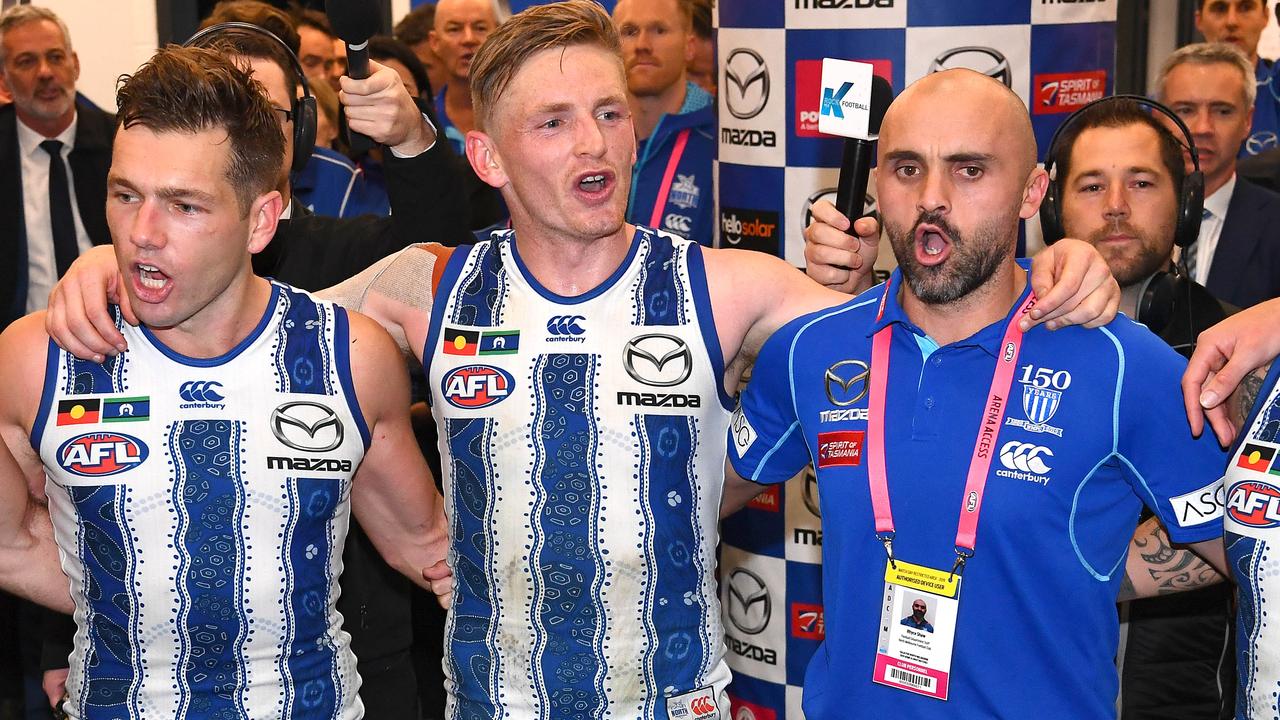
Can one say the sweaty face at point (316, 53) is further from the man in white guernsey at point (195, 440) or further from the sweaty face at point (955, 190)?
the sweaty face at point (955, 190)

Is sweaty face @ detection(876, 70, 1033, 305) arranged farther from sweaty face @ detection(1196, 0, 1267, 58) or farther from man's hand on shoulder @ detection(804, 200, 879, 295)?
sweaty face @ detection(1196, 0, 1267, 58)

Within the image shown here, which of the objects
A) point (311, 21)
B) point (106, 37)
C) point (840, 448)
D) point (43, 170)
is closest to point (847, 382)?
point (840, 448)

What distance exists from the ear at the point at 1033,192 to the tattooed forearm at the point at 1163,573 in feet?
2.45

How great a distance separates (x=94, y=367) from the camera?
2.88m

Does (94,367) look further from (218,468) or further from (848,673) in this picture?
(848,673)

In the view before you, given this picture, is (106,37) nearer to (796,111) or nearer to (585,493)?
(796,111)

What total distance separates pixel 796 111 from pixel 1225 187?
6.12 feet

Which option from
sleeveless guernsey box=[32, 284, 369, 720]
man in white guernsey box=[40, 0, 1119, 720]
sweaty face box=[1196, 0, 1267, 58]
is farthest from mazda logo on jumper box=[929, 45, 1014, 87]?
sweaty face box=[1196, 0, 1267, 58]

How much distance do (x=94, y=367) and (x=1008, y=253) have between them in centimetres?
173

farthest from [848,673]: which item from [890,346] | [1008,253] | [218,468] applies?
[218,468]

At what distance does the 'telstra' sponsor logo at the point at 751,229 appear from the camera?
429 centimetres

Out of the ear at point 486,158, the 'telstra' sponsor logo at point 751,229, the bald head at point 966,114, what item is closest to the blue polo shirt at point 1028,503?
the bald head at point 966,114

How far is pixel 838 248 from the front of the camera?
3107mm

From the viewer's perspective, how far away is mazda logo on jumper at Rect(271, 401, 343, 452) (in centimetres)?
291
